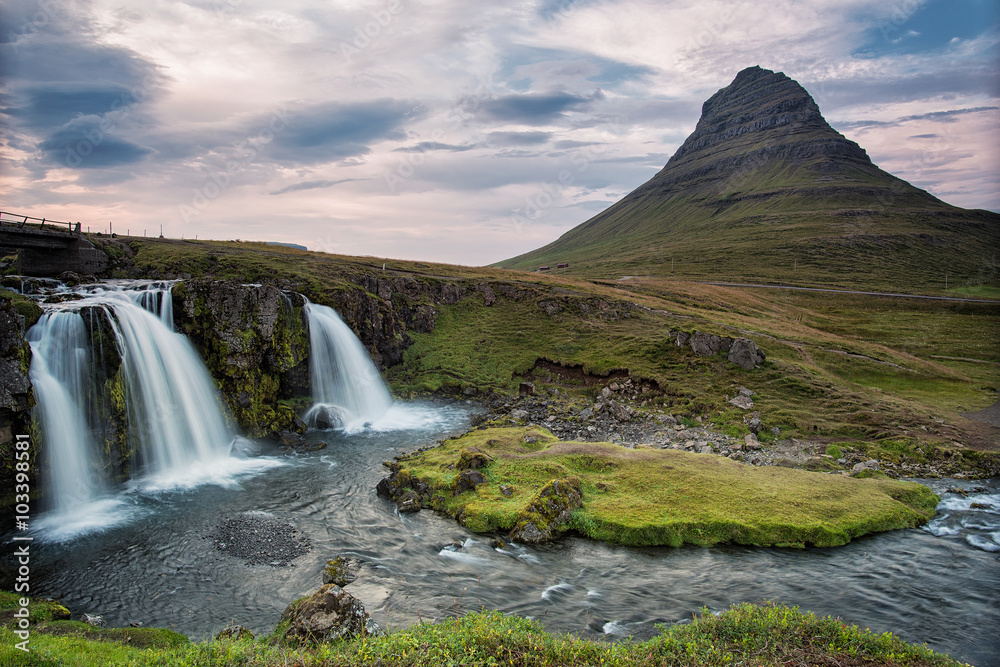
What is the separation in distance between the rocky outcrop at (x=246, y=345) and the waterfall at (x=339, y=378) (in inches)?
74.5

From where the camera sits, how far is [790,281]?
374ft

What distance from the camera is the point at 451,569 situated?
17.5 m

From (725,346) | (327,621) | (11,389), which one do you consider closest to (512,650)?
(327,621)

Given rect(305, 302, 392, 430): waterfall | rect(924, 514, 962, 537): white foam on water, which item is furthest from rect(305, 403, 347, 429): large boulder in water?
rect(924, 514, 962, 537): white foam on water

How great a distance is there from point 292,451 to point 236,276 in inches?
907

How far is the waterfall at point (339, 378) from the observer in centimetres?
3759

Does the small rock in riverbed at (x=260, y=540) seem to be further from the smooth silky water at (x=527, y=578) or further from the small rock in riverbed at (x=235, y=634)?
the small rock in riverbed at (x=235, y=634)

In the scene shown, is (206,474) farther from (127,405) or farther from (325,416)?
(325,416)

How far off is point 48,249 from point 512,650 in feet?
159

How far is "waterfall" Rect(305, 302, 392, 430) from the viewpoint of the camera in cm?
3759

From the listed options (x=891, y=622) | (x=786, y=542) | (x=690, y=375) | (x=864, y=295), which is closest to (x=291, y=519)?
(x=786, y=542)

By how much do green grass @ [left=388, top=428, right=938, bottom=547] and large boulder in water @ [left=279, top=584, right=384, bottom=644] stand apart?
836 cm

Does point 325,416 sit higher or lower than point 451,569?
higher
